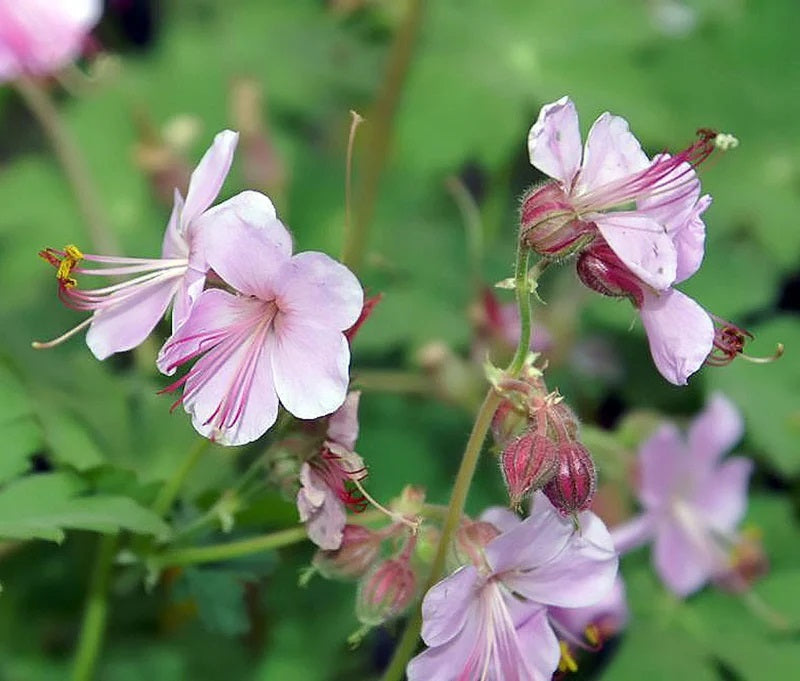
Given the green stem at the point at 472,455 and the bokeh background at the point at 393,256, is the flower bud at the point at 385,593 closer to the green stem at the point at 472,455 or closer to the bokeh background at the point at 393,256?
the green stem at the point at 472,455

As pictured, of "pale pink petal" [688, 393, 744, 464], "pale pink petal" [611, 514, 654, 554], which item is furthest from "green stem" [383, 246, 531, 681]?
"pale pink petal" [688, 393, 744, 464]

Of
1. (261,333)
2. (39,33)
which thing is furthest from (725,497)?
(39,33)

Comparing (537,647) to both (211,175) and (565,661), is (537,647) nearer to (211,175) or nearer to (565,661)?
(565,661)

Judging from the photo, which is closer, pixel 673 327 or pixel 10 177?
pixel 673 327

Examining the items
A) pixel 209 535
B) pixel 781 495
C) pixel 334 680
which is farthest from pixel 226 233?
pixel 781 495

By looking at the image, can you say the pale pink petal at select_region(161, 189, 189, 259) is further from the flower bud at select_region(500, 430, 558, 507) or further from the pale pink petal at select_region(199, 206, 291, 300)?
the flower bud at select_region(500, 430, 558, 507)

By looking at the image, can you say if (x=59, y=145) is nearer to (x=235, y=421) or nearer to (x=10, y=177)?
(x=10, y=177)
